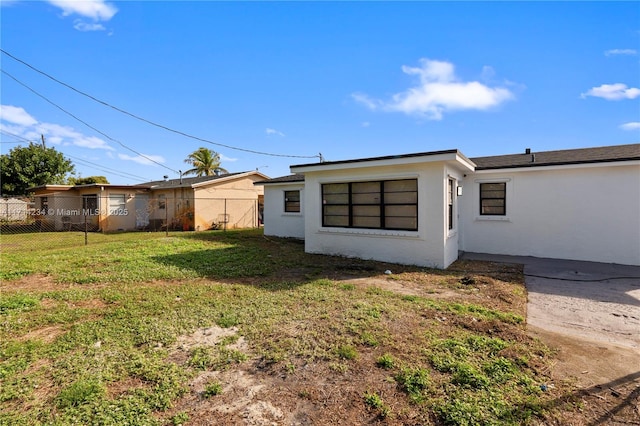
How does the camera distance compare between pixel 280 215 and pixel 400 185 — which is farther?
pixel 280 215

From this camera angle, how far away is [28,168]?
24.2 metres

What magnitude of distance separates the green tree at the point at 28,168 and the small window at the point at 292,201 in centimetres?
2509

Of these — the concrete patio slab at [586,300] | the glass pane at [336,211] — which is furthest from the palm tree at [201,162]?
the concrete patio slab at [586,300]

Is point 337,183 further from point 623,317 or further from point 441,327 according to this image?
point 623,317

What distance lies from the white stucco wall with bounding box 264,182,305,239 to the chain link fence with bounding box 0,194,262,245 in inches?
164

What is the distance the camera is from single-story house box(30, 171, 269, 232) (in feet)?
58.3

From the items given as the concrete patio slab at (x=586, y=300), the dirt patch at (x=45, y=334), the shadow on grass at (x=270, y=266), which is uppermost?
the shadow on grass at (x=270, y=266)

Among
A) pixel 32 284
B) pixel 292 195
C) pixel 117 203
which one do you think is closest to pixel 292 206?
pixel 292 195

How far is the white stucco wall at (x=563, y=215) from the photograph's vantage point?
7.76 meters

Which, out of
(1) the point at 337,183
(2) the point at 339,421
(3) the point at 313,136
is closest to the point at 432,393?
(2) the point at 339,421

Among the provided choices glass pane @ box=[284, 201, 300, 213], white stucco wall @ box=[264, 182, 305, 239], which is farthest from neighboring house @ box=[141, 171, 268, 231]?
glass pane @ box=[284, 201, 300, 213]

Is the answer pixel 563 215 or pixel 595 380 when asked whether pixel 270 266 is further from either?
pixel 563 215

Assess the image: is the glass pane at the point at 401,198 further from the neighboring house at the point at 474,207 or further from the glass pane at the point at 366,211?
the glass pane at the point at 366,211

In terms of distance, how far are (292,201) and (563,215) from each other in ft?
32.7
